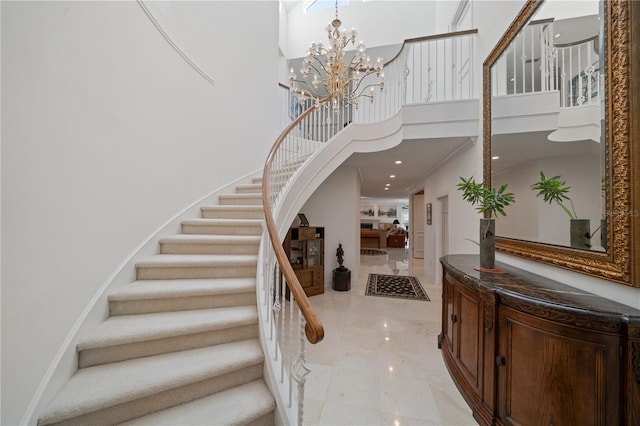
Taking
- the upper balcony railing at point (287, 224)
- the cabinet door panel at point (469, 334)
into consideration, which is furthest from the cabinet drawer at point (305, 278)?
the cabinet door panel at point (469, 334)

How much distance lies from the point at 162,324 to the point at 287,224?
1760 millimetres

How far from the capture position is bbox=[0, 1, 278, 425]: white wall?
1.21 m

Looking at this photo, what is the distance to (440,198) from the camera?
4844mm

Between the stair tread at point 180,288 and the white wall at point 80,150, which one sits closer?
the white wall at point 80,150


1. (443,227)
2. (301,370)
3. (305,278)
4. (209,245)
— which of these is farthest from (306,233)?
(301,370)

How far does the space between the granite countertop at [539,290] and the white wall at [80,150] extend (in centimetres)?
271

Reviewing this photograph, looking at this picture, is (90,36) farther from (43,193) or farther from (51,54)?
(43,193)

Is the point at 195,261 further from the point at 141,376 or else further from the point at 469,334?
the point at 469,334

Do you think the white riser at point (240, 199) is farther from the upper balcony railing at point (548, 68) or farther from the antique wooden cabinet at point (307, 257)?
the upper balcony railing at point (548, 68)

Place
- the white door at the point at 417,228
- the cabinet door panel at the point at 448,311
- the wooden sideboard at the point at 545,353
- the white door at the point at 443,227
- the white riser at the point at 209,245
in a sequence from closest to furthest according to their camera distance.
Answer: the wooden sideboard at the point at 545,353
the cabinet door panel at the point at 448,311
the white riser at the point at 209,245
the white door at the point at 443,227
the white door at the point at 417,228

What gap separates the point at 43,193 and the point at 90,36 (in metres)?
1.22

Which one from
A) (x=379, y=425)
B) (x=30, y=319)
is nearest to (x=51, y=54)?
(x=30, y=319)

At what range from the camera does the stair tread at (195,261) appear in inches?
81.7

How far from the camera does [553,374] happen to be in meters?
1.21
